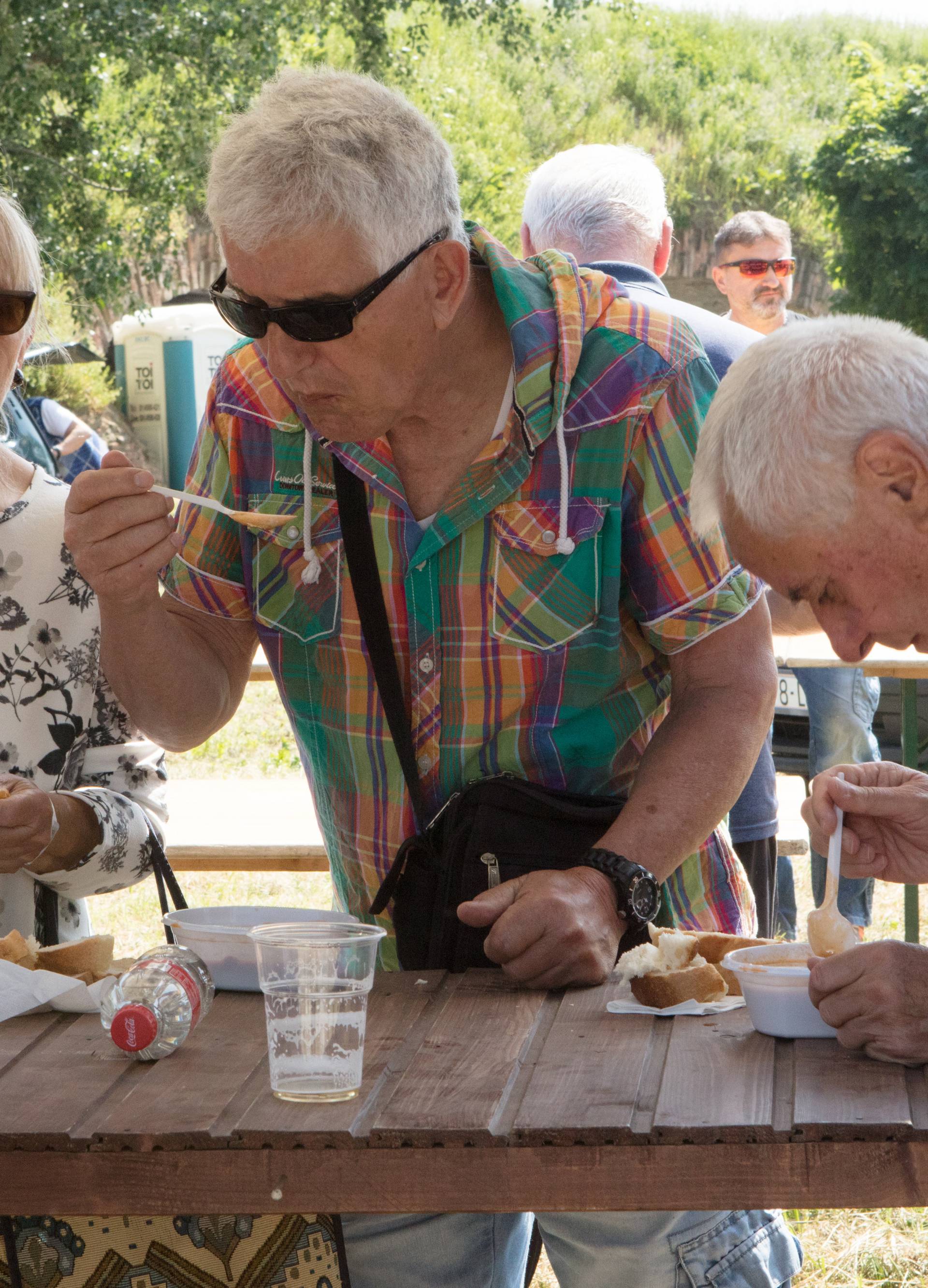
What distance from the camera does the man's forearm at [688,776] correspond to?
6.01 ft

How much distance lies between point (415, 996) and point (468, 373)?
83 cm

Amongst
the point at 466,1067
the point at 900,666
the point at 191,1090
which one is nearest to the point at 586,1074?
the point at 466,1067

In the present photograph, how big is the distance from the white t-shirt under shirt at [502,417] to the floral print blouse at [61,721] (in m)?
0.57

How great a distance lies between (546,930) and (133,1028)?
1.61 feet

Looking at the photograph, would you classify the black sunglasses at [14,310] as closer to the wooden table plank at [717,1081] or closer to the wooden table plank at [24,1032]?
the wooden table plank at [24,1032]

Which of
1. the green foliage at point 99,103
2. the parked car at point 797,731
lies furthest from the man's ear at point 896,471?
the green foliage at point 99,103

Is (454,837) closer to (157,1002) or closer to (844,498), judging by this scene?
(157,1002)

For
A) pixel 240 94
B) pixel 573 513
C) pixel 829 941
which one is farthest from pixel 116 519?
pixel 240 94

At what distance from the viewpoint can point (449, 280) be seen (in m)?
1.88

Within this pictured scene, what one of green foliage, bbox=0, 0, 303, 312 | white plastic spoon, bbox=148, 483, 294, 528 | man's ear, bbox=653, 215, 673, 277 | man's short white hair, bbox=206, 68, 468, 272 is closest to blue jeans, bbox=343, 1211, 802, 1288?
white plastic spoon, bbox=148, 483, 294, 528

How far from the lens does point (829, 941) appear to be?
1.65m

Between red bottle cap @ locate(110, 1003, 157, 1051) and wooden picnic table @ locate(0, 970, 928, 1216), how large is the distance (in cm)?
3

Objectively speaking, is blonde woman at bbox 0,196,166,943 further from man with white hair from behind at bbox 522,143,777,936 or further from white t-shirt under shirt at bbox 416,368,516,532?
man with white hair from behind at bbox 522,143,777,936

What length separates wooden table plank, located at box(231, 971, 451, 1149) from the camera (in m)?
1.26
